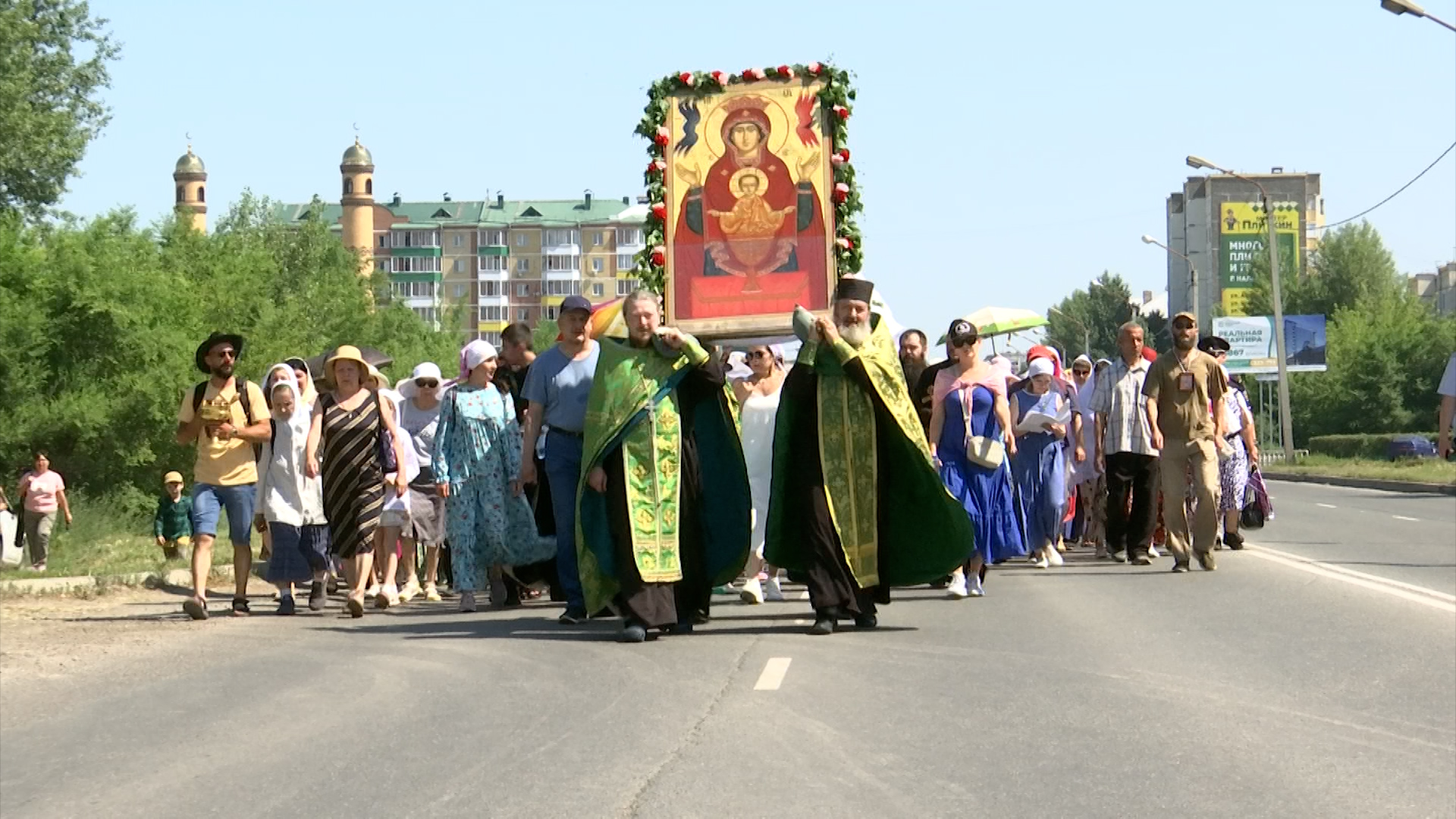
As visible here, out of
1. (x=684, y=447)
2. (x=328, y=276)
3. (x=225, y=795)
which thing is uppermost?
(x=328, y=276)

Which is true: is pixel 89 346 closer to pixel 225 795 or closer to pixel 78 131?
pixel 78 131

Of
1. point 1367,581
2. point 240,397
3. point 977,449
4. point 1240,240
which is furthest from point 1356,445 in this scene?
point 240,397

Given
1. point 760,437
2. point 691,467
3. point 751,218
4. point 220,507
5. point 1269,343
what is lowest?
point 220,507

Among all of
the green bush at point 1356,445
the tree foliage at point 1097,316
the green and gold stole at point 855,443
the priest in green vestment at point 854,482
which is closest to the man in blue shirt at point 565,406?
Result: the priest in green vestment at point 854,482

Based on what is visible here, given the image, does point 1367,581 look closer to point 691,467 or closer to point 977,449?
point 977,449

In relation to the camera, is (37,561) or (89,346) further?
(89,346)

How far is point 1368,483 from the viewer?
51.7 m

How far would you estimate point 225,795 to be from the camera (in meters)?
8.12

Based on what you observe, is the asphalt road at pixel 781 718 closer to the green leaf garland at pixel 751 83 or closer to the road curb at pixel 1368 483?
the green leaf garland at pixel 751 83

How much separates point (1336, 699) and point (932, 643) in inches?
105

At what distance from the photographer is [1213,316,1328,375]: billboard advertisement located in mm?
91875

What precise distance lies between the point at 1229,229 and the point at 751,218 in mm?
127153

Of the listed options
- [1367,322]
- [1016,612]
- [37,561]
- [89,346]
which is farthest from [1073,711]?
[1367,322]

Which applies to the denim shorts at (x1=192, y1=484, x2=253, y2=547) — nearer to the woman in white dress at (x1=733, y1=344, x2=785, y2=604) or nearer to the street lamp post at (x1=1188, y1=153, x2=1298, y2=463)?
the woman in white dress at (x1=733, y1=344, x2=785, y2=604)
